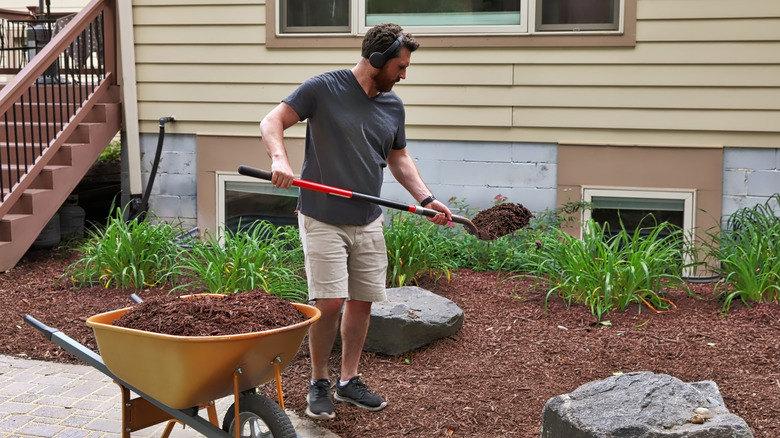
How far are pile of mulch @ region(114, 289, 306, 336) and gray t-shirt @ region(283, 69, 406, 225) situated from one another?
67 centimetres

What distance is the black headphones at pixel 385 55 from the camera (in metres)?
3.76

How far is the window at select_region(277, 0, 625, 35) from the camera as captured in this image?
698cm

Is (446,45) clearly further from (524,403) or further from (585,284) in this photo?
(524,403)

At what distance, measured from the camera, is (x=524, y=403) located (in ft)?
13.6

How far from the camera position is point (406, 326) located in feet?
15.6

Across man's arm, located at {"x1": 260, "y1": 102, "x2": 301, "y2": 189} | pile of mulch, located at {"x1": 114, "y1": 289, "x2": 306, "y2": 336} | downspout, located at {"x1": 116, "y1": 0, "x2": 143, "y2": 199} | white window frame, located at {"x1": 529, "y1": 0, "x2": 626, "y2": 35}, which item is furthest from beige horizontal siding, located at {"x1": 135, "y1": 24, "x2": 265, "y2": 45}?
pile of mulch, located at {"x1": 114, "y1": 289, "x2": 306, "y2": 336}

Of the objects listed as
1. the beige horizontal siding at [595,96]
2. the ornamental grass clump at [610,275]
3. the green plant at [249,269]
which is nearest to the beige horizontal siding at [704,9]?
the beige horizontal siding at [595,96]

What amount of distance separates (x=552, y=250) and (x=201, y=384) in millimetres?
3659

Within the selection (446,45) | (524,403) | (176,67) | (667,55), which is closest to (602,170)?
(667,55)

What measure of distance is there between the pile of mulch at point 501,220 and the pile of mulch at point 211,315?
67.0 inches

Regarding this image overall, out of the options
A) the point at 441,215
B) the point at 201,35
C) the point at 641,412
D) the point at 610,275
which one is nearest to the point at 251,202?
the point at 201,35

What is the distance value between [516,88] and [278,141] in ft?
12.8

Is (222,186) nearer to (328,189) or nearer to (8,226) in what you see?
(8,226)

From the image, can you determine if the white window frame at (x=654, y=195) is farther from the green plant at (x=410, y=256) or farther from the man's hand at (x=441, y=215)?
the man's hand at (x=441, y=215)
